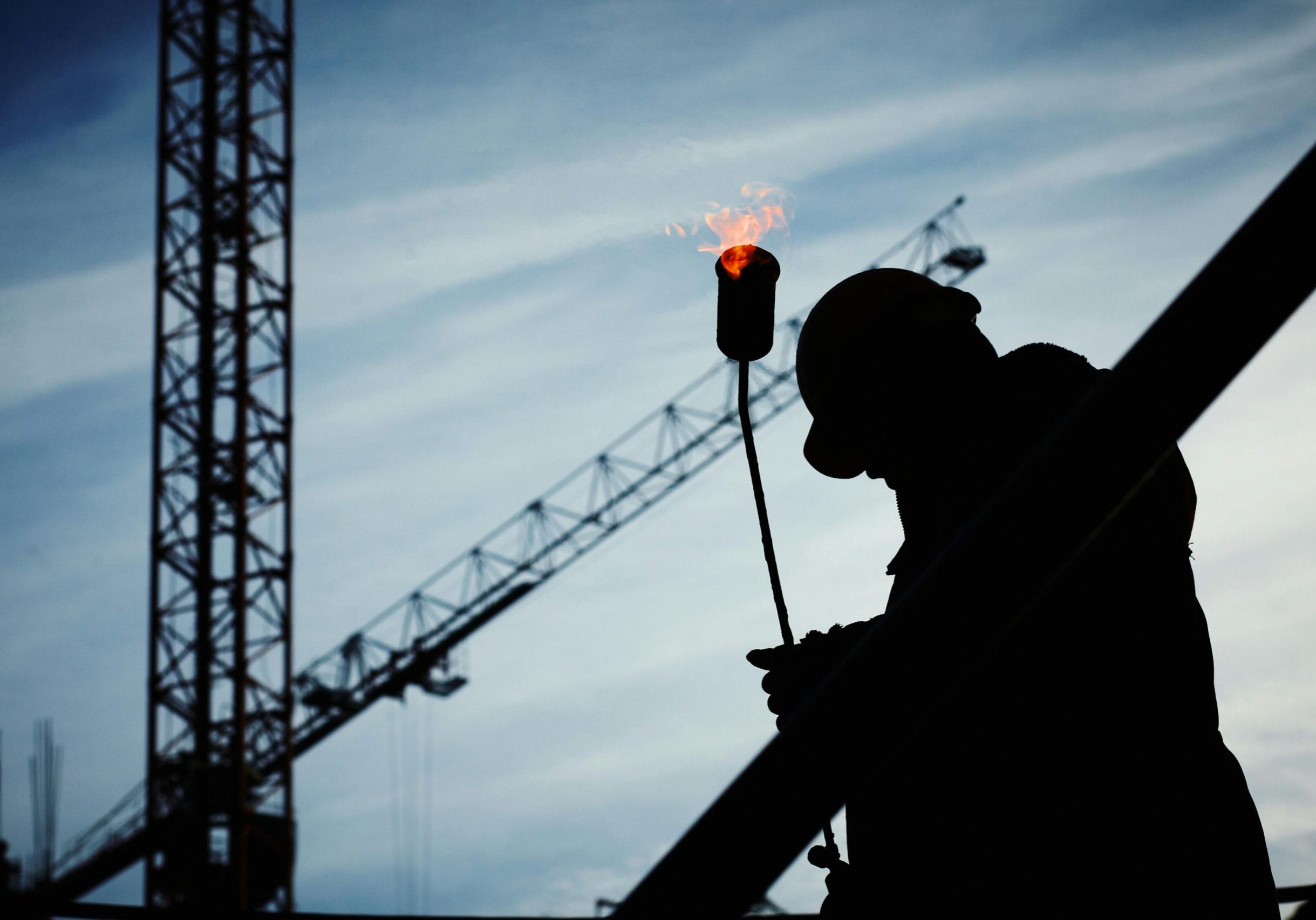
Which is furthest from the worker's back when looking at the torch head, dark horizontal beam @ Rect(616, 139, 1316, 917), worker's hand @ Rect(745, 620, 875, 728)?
dark horizontal beam @ Rect(616, 139, 1316, 917)

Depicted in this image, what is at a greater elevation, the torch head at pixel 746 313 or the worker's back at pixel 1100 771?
the torch head at pixel 746 313

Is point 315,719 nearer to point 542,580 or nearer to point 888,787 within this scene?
point 542,580

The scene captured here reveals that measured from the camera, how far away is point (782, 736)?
0.74 meters

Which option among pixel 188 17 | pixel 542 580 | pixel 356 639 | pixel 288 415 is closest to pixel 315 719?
pixel 356 639

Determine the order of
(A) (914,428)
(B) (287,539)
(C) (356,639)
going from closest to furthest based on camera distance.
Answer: (A) (914,428), (B) (287,539), (C) (356,639)

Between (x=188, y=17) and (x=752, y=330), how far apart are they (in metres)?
30.1

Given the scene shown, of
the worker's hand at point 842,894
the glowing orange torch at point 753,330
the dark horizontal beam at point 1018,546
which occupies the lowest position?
the worker's hand at point 842,894

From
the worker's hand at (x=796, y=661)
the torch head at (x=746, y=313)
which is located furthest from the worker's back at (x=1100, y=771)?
the torch head at (x=746, y=313)

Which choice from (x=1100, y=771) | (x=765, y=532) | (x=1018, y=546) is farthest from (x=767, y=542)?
(x=1018, y=546)

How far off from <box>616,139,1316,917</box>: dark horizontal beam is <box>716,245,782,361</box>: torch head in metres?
0.99

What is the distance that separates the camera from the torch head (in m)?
1.71

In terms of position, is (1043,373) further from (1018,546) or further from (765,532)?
(1018,546)

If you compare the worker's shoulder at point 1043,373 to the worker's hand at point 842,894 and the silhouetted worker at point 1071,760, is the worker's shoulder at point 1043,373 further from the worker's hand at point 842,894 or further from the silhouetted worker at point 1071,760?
the worker's hand at point 842,894

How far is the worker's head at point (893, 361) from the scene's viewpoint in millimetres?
2117
